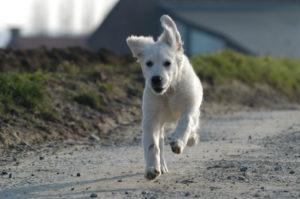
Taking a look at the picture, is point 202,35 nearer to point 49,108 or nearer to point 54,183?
point 49,108

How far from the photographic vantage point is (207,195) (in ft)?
30.9

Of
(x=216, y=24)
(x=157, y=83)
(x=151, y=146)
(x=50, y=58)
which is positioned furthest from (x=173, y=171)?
(x=216, y=24)

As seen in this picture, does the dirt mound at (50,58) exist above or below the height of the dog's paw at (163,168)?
above

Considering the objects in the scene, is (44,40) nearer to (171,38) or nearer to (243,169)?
(171,38)

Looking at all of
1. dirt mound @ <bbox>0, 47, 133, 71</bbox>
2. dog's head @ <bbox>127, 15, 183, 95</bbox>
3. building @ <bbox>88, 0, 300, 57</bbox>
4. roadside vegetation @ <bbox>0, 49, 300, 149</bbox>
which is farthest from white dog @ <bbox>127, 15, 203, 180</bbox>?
building @ <bbox>88, 0, 300, 57</bbox>

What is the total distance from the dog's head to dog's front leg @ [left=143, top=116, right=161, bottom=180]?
40 centimetres

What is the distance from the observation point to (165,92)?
10.8 metres

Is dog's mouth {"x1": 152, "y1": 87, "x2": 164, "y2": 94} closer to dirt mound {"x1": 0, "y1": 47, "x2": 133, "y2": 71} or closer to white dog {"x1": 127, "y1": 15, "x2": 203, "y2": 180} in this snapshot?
white dog {"x1": 127, "y1": 15, "x2": 203, "y2": 180}

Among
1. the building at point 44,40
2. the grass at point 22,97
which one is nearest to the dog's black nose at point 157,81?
the grass at point 22,97

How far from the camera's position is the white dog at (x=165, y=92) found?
10555 millimetres

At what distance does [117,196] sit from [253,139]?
4939 millimetres

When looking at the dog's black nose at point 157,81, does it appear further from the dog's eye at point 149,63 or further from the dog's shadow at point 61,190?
the dog's shadow at point 61,190

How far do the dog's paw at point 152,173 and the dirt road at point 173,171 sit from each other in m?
0.08

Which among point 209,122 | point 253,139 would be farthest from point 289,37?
point 253,139
